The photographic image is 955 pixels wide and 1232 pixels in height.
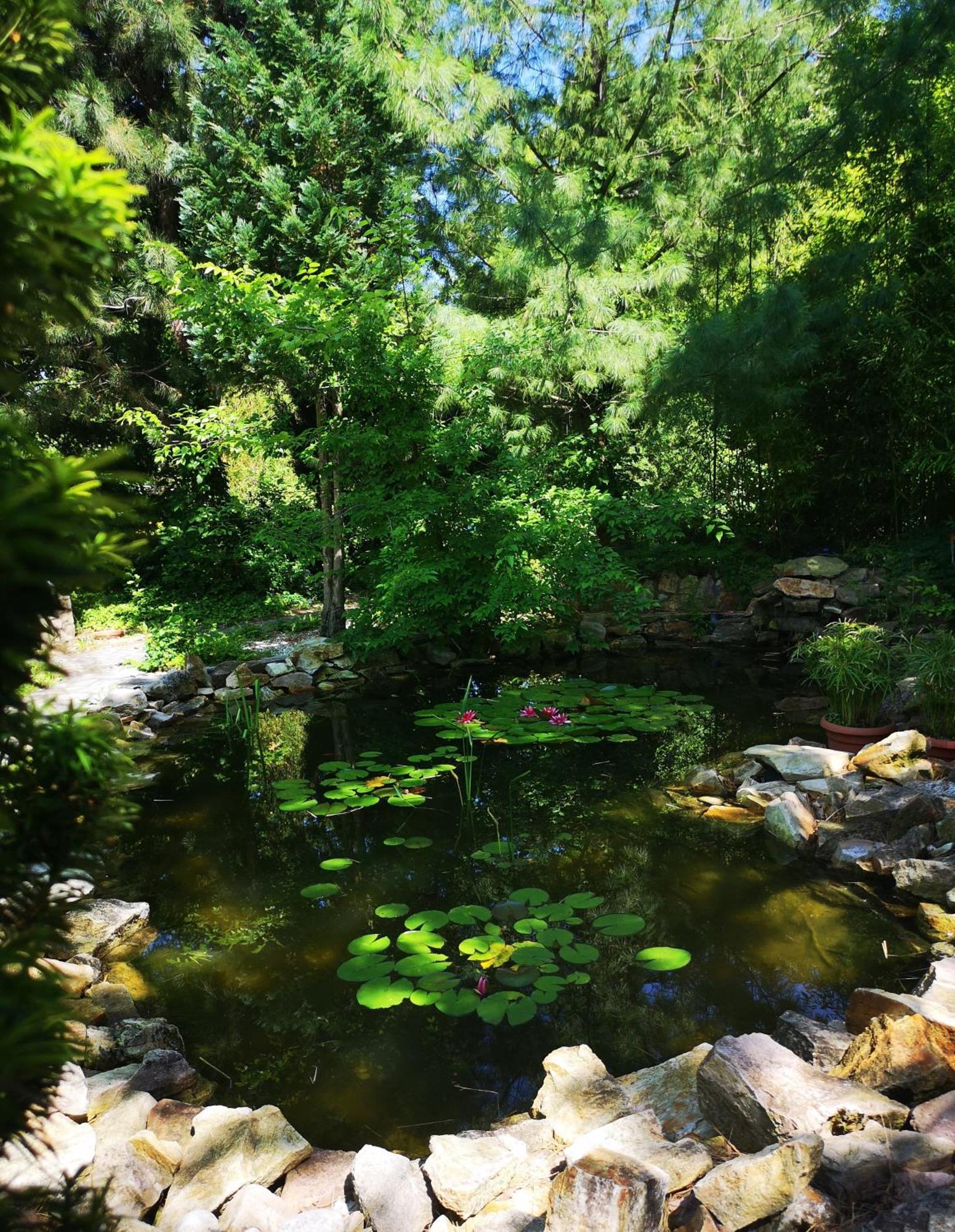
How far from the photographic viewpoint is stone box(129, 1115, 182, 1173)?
59.9 inches

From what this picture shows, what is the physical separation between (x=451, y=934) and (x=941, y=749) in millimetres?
2378

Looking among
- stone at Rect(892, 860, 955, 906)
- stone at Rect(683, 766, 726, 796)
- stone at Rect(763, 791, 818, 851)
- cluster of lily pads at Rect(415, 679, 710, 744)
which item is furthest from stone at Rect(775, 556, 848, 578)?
stone at Rect(892, 860, 955, 906)

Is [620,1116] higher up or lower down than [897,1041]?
lower down

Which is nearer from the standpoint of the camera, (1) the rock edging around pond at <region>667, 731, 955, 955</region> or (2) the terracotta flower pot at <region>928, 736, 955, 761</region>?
(1) the rock edging around pond at <region>667, 731, 955, 955</region>

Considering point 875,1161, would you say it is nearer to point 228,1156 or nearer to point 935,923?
point 228,1156

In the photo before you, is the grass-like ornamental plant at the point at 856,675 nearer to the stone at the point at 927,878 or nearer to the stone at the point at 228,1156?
the stone at the point at 927,878

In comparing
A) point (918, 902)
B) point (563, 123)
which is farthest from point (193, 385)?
point (918, 902)

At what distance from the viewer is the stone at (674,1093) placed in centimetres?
155

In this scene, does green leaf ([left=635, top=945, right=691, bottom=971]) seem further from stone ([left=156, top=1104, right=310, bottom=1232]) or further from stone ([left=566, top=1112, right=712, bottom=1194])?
stone ([left=156, top=1104, right=310, bottom=1232])

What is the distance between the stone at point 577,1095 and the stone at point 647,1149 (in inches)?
4.0

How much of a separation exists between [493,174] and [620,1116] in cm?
702

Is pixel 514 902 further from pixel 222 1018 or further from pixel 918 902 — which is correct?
pixel 918 902

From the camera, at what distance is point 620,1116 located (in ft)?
5.07

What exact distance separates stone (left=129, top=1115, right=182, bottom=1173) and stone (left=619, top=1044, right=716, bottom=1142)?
0.90 meters
